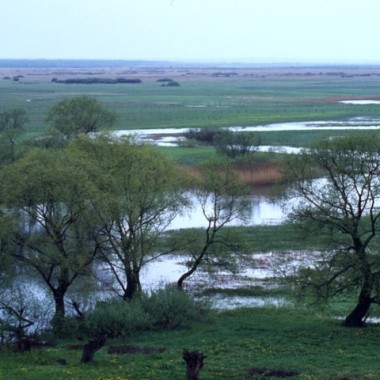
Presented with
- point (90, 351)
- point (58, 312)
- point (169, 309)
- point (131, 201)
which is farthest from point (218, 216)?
point (90, 351)

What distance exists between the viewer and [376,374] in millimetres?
21234

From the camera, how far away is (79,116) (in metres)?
56.6

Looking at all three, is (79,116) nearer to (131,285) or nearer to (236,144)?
(236,144)

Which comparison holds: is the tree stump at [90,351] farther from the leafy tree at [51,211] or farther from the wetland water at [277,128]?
the wetland water at [277,128]

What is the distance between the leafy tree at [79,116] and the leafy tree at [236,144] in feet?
29.7

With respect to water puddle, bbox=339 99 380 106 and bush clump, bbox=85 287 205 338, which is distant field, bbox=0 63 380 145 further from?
bush clump, bbox=85 287 205 338

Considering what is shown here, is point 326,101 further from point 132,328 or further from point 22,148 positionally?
point 132,328

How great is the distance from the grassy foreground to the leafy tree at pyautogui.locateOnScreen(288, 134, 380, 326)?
1302 millimetres

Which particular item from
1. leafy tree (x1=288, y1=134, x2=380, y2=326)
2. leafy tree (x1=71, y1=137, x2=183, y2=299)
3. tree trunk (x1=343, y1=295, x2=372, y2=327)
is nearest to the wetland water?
leafy tree (x1=71, y1=137, x2=183, y2=299)

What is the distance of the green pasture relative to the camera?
9206cm

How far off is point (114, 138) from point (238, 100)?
90.7 m

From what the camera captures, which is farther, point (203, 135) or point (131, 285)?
point (203, 135)

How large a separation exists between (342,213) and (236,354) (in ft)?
22.0

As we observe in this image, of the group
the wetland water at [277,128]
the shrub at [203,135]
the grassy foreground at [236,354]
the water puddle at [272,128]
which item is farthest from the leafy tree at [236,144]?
the grassy foreground at [236,354]
